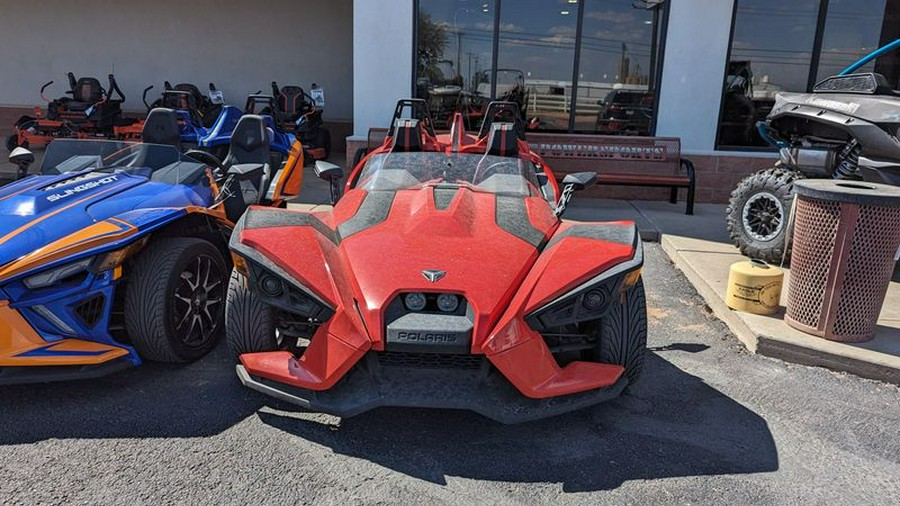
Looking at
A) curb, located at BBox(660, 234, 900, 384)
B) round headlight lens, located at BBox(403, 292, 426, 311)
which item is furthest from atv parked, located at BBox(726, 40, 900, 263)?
round headlight lens, located at BBox(403, 292, 426, 311)

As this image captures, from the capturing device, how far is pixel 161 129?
5.60 m

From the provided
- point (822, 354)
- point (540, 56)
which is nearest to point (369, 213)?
point (822, 354)

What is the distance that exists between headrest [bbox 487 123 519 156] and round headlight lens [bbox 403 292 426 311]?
252 centimetres

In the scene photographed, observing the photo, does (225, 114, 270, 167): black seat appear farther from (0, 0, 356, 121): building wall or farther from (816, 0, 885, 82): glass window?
(0, 0, 356, 121): building wall

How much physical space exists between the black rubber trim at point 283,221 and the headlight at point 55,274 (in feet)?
2.80

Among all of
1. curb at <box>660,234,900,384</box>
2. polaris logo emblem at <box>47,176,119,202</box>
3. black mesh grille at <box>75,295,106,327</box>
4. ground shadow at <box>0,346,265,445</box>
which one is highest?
polaris logo emblem at <box>47,176,119,202</box>

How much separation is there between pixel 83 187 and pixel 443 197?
88.5 inches

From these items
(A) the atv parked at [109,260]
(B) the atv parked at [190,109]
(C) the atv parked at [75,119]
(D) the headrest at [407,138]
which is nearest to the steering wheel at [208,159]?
(A) the atv parked at [109,260]

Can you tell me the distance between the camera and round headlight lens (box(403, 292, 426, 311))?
2907 millimetres

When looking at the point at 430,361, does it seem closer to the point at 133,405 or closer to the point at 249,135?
the point at 133,405

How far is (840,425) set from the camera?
3.30 meters

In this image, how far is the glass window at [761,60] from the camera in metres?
9.20

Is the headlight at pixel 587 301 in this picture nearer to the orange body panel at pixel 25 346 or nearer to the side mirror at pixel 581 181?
the side mirror at pixel 581 181

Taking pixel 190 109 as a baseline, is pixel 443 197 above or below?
below
